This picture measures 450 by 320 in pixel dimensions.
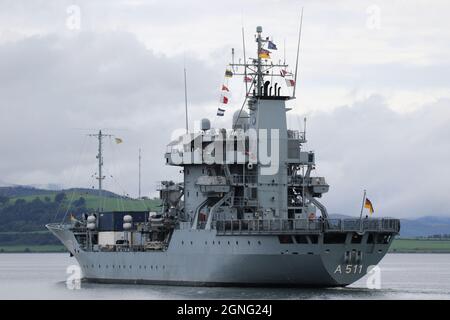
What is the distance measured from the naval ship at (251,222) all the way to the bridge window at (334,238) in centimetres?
5

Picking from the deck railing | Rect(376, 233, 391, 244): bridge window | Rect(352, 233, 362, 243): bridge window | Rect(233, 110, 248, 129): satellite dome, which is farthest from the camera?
Rect(233, 110, 248, 129): satellite dome

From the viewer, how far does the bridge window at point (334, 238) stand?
59.5 meters

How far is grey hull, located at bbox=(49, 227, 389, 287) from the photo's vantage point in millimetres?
59594

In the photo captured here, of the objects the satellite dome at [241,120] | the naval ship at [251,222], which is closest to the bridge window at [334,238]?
the naval ship at [251,222]

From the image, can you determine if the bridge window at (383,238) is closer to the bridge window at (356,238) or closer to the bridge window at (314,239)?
the bridge window at (356,238)

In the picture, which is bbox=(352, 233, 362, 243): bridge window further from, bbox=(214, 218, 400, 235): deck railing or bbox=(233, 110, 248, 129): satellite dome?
bbox=(233, 110, 248, 129): satellite dome

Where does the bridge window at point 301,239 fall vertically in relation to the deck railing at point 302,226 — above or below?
below

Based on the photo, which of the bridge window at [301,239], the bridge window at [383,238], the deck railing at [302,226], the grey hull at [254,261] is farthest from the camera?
the bridge window at [383,238]

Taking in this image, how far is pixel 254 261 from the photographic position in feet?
197

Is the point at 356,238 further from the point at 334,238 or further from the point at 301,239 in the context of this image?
the point at 301,239

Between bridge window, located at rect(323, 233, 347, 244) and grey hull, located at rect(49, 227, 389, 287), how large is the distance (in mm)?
268

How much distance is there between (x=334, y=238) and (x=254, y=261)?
4498mm

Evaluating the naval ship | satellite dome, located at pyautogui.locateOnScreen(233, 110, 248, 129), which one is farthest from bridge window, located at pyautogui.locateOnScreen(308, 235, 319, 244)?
satellite dome, located at pyautogui.locateOnScreen(233, 110, 248, 129)

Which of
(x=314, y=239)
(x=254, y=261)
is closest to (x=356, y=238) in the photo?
(x=314, y=239)
